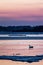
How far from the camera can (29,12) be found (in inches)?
155

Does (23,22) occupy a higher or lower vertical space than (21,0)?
lower

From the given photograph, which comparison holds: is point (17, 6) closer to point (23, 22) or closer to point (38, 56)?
point (23, 22)

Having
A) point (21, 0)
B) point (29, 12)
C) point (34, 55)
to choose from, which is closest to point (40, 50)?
point (34, 55)

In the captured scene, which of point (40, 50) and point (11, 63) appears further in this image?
point (40, 50)

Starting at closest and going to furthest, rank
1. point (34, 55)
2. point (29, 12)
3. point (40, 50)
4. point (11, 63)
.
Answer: point (11, 63) → point (29, 12) → point (34, 55) → point (40, 50)

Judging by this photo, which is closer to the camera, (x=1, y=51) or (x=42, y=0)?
(x=42, y=0)

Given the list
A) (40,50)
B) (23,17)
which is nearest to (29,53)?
(40,50)

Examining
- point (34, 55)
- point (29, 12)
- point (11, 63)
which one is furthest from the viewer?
point (34, 55)

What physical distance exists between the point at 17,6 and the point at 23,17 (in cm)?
25

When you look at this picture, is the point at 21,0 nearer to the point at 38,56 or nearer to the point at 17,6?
the point at 17,6

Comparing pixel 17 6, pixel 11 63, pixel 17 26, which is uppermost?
pixel 17 6

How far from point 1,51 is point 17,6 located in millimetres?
1008

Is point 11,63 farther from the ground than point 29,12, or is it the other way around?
point 29,12

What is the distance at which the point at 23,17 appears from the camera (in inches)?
158
